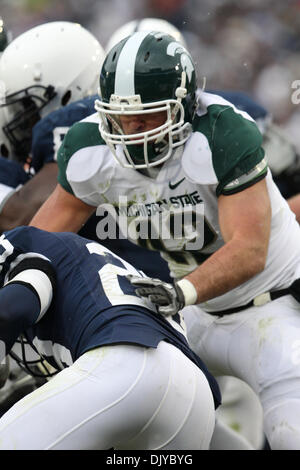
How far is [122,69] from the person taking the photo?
2268 millimetres

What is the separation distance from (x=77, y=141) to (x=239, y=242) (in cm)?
66

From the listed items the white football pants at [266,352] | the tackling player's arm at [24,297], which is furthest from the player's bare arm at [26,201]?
the tackling player's arm at [24,297]

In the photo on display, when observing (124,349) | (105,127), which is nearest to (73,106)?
(105,127)

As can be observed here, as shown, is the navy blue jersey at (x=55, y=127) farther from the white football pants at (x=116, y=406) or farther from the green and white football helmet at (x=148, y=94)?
the white football pants at (x=116, y=406)

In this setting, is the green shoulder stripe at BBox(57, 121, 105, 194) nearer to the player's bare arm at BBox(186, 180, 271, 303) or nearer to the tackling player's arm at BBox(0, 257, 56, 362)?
the player's bare arm at BBox(186, 180, 271, 303)

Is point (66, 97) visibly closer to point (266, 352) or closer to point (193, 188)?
point (193, 188)

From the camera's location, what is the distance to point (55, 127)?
9.93ft

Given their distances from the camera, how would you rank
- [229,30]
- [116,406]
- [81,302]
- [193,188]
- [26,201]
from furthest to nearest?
[229,30]
[26,201]
[193,188]
[81,302]
[116,406]

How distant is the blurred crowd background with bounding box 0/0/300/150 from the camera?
5992 mm

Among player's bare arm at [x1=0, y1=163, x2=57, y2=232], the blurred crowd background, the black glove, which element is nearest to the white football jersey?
player's bare arm at [x1=0, y1=163, x2=57, y2=232]

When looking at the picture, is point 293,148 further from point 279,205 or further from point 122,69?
point 122,69

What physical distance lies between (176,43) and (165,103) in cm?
25

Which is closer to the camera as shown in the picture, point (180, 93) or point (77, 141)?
point (180, 93)

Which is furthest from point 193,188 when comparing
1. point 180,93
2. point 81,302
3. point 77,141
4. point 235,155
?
point 81,302
